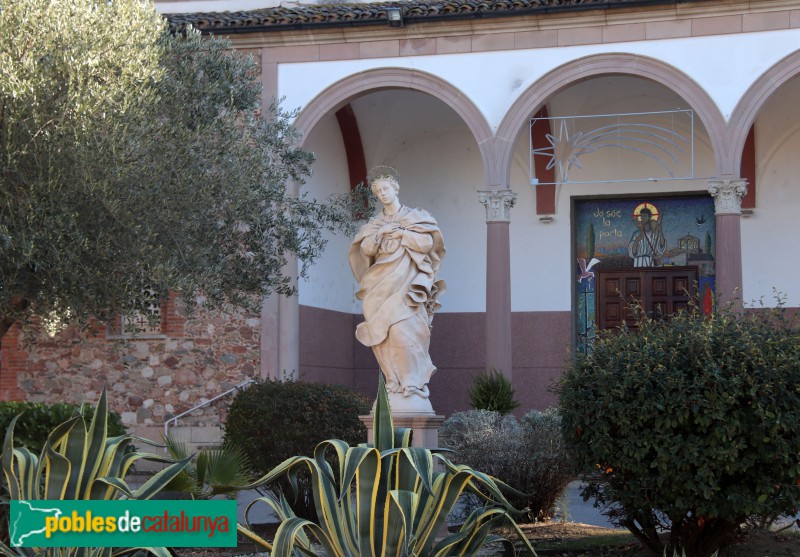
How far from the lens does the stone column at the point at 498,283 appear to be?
14.3 metres

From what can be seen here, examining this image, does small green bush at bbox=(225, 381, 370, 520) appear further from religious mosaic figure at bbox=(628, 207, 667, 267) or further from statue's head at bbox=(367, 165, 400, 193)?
religious mosaic figure at bbox=(628, 207, 667, 267)

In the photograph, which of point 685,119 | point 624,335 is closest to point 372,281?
point 624,335

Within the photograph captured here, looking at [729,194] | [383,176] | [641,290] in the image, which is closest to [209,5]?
[641,290]

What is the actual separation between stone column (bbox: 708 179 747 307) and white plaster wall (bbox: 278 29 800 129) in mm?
941

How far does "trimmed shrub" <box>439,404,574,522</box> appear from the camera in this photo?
897 cm

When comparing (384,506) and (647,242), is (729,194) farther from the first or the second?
(384,506)

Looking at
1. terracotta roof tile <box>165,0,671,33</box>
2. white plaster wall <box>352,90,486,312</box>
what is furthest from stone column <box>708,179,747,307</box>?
white plaster wall <box>352,90,486,312</box>

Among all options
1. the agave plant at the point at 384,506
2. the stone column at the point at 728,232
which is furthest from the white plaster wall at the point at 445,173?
the agave plant at the point at 384,506

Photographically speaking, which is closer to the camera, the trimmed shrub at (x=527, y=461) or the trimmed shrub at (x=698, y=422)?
the trimmed shrub at (x=698, y=422)

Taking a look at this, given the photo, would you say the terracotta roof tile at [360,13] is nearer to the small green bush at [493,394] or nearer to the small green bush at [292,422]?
the small green bush at [493,394]

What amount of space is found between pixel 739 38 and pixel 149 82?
7.76 metres

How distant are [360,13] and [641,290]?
6313 millimetres

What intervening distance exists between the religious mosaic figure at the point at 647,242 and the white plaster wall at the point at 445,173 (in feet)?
7.97

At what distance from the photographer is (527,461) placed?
8.98 meters
